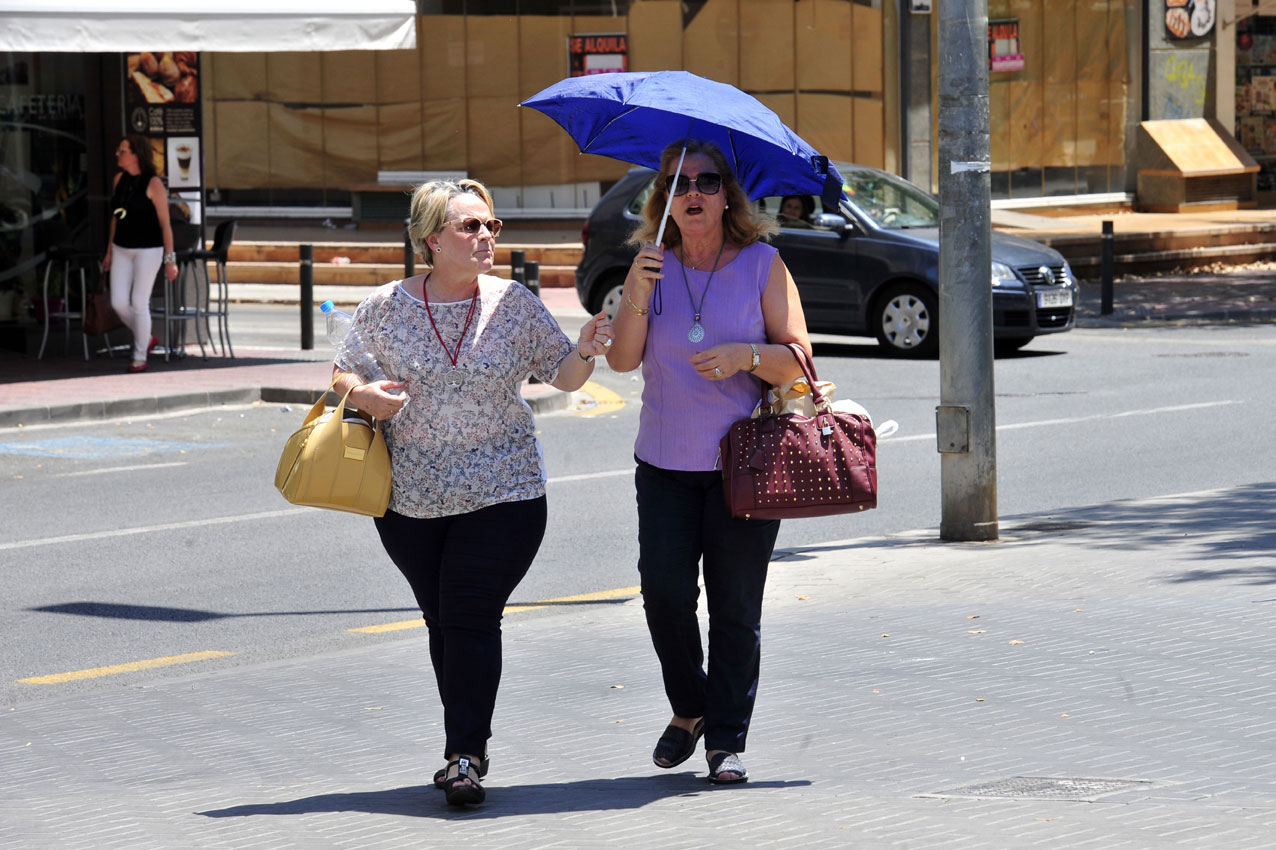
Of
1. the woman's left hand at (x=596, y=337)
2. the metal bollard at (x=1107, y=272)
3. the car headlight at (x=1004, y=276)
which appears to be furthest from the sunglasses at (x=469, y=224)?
the metal bollard at (x=1107, y=272)

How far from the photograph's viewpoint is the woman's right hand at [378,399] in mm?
4980

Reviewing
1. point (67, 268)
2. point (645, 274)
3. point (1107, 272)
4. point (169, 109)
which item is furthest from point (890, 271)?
point (645, 274)

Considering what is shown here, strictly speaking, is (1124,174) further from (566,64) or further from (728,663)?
(728,663)

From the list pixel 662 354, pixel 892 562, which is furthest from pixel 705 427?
pixel 892 562

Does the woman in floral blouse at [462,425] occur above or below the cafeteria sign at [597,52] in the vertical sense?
below

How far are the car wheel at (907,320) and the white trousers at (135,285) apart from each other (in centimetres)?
660

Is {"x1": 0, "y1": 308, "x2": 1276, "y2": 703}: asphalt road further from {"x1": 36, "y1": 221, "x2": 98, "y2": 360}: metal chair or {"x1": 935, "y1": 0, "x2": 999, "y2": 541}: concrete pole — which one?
{"x1": 36, "y1": 221, "x2": 98, "y2": 360}: metal chair

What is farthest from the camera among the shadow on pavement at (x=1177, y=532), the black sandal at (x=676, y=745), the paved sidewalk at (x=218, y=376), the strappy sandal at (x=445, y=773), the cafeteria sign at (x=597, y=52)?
the cafeteria sign at (x=597, y=52)

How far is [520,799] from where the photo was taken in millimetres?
5000

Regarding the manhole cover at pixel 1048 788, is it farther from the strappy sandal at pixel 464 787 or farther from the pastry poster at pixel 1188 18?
the pastry poster at pixel 1188 18

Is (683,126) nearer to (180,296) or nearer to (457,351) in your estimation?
(457,351)

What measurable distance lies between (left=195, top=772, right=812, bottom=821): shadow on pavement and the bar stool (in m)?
13.1

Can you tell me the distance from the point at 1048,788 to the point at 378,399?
200 cm

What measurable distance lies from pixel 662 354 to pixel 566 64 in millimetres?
24903
